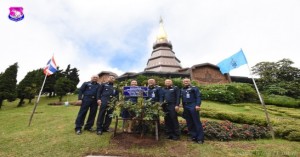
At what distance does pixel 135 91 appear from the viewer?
718cm

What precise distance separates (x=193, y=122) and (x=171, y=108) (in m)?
0.82

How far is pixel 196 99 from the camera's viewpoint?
23.1 feet

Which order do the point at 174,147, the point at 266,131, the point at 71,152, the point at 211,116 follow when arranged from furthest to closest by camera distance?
the point at 211,116 < the point at 266,131 < the point at 174,147 < the point at 71,152

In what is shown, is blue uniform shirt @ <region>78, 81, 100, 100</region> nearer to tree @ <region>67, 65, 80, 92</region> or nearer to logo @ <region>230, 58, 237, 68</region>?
logo @ <region>230, 58, 237, 68</region>

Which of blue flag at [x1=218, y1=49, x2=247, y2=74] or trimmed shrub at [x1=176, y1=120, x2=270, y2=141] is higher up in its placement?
blue flag at [x1=218, y1=49, x2=247, y2=74]

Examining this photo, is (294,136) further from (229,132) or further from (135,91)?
(135,91)

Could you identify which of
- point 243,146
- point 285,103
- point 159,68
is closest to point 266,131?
point 243,146

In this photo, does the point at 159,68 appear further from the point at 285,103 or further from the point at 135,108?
the point at 135,108

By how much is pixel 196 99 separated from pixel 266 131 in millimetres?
3706

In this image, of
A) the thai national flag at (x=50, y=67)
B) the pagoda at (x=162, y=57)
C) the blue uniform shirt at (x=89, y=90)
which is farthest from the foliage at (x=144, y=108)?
the pagoda at (x=162, y=57)

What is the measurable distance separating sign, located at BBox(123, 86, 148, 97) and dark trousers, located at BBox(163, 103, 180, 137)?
854 millimetres

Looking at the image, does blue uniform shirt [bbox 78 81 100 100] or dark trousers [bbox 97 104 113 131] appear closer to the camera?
dark trousers [bbox 97 104 113 131]

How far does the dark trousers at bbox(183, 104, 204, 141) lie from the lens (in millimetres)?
6684

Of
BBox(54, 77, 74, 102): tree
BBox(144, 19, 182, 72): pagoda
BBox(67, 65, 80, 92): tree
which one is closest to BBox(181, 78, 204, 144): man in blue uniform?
BBox(54, 77, 74, 102): tree
